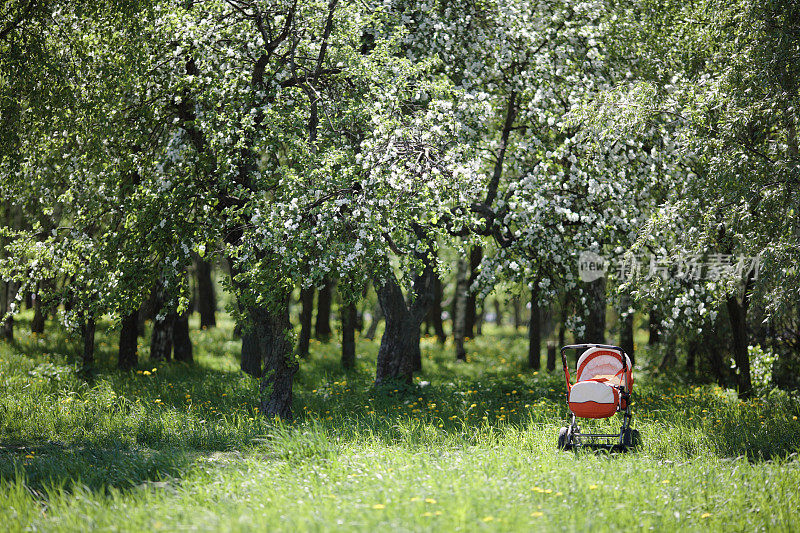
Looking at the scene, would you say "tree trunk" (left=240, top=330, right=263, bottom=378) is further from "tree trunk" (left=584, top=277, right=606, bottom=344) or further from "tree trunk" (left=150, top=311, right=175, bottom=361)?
"tree trunk" (left=584, top=277, right=606, bottom=344)

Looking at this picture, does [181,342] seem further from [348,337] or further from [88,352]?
[348,337]

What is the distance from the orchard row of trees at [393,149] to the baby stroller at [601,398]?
1.77 m

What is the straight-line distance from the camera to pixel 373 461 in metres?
7.29

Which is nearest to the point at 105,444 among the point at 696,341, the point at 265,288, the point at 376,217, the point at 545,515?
the point at 265,288

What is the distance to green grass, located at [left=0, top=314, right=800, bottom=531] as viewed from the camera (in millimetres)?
5727

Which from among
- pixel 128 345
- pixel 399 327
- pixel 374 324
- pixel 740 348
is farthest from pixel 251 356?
→ pixel 374 324

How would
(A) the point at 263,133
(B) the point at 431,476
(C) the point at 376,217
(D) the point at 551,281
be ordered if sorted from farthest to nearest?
(D) the point at 551,281 → (A) the point at 263,133 → (C) the point at 376,217 → (B) the point at 431,476

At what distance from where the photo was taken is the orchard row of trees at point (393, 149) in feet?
28.8

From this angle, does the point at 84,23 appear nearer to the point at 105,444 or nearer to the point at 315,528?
the point at 105,444

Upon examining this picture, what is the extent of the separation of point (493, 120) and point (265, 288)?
666 centimetres

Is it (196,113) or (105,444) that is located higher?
(196,113)

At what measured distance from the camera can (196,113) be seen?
10594mm

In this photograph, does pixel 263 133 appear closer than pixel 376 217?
No

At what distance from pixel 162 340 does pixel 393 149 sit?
31.8 feet
